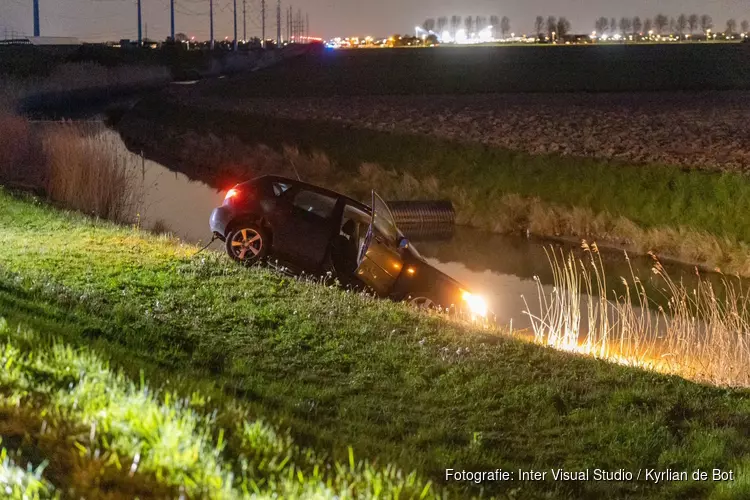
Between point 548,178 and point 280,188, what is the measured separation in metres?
15.2

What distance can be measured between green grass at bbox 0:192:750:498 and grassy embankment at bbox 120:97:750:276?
44.5 ft

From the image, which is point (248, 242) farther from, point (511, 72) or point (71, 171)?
point (511, 72)

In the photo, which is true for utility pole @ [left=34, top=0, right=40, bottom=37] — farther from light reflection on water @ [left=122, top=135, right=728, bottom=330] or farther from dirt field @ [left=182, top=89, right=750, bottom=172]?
light reflection on water @ [left=122, top=135, right=728, bottom=330]

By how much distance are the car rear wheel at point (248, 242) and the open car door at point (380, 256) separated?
6.12 ft

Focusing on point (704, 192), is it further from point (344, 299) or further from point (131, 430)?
point (131, 430)

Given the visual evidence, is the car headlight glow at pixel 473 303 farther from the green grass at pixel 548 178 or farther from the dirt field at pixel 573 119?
the dirt field at pixel 573 119

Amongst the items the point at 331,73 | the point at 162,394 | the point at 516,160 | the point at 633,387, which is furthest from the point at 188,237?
the point at 331,73

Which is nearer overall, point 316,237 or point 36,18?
point 316,237

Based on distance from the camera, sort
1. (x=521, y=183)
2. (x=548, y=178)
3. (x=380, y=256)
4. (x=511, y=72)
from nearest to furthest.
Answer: (x=380, y=256) → (x=548, y=178) → (x=521, y=183) → (x=511, y=72)

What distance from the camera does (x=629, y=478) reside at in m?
6.68

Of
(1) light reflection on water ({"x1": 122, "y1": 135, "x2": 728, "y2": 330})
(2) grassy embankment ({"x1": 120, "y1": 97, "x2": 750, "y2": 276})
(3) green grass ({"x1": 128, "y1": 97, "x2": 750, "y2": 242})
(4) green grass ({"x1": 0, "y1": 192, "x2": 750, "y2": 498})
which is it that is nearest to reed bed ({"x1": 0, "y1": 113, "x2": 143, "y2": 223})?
(1) light reflection on water ({"x1": 122, "y1": 135, "x2": 728, "y2": 330})

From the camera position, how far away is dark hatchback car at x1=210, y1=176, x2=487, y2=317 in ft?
43.4

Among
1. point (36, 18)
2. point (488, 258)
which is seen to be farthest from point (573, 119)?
point (36, 18)

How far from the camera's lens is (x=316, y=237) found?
13680mm
